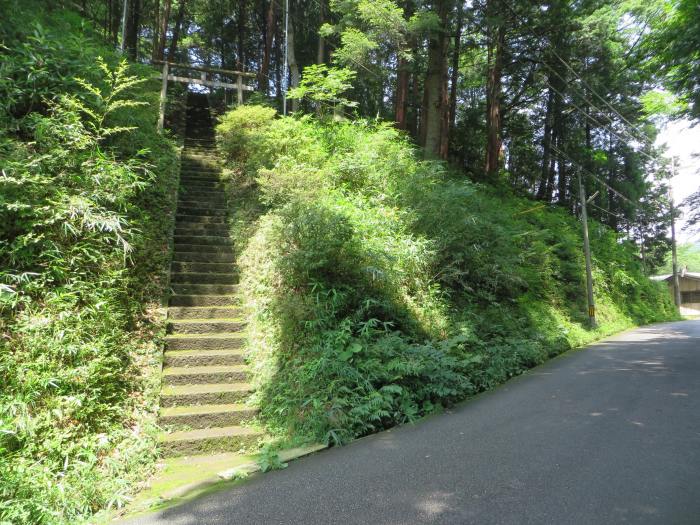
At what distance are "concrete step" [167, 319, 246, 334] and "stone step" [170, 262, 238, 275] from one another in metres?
1.27

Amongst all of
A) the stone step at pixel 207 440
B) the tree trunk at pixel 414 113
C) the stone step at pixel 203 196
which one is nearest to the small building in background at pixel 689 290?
the tree trunk at pixel 414 113

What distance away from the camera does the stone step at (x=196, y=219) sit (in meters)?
7.80

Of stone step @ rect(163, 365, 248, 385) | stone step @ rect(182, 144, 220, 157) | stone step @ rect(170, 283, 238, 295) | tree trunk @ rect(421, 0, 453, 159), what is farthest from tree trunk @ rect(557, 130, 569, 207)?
stone step @ rect(163, 365, 248, 385)

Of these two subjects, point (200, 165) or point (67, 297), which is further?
point (200, 165)

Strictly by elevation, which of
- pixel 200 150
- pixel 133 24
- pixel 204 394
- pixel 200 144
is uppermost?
pixel 133 24

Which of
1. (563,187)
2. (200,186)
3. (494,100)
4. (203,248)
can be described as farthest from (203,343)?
(563,187)

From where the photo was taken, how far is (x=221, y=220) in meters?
8.05

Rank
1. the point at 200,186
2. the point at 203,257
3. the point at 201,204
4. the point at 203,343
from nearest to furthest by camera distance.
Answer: the point at 203,343, the point at 203,257, the point at 201,204, the point at 200,186

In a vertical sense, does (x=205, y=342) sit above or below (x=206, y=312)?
below

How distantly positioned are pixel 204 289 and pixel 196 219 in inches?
89.1

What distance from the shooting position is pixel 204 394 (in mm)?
4512

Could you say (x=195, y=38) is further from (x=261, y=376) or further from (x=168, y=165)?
(x=261, y=376)

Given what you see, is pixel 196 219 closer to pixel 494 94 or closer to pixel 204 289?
pixel 204 289

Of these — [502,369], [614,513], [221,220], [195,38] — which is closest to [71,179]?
[221,220]
